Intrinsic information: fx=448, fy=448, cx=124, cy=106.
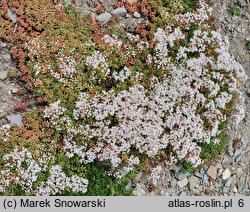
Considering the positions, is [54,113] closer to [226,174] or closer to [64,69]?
[64,69]

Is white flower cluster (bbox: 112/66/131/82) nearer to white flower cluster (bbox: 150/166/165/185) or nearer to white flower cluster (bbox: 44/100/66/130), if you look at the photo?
white flower cluster (bbox: 44/100/66/130)

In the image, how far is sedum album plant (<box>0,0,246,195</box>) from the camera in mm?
10898

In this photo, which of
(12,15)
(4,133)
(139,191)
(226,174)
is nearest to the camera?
(4,133)

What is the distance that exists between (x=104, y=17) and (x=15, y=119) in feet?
11.8

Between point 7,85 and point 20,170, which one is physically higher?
point 7,85

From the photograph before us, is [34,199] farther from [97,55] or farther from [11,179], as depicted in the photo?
[97,55]

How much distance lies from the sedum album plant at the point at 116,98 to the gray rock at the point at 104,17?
0.21m

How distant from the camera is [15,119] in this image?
36.0ft

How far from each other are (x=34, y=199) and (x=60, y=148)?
1.36 metres

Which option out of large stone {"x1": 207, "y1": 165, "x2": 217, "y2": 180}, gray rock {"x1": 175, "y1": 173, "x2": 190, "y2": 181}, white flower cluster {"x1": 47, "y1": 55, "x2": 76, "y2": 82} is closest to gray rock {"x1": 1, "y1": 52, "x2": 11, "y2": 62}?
white flower cluster {"x1": 47, "y1": 55, "x2": 76, "y2": 82}

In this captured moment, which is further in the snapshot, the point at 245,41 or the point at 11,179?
the point at 245,41

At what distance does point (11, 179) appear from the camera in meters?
10.5

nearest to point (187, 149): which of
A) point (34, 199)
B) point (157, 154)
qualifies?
point (157, 154)

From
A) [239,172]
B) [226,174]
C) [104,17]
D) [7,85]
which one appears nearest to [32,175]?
[7,85]
